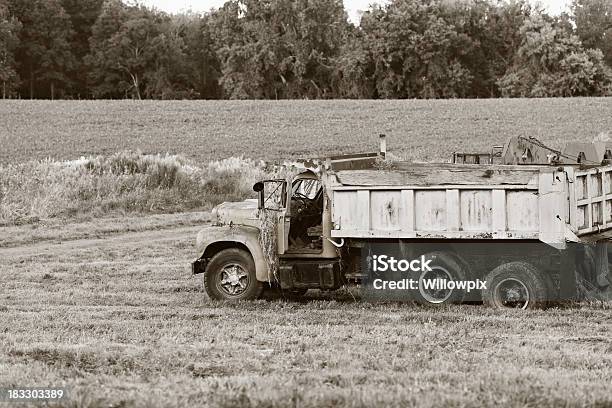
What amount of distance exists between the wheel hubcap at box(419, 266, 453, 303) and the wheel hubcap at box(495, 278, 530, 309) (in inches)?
26.3

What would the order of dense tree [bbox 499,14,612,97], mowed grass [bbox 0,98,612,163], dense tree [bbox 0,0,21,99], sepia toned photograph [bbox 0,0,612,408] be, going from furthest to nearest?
dense tree [bbox 0,0,21,99]
dense tree [bbox 499,14,612,97]
mowed grass [bbox 0,98,612,163]
sepia toned photograph [bbox 0,0,612,408]

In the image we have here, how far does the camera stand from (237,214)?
1475 centimetres

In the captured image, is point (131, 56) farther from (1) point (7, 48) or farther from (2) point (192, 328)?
(2) point (192, 328)

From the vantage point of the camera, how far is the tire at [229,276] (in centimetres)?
1457

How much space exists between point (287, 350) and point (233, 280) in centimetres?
410

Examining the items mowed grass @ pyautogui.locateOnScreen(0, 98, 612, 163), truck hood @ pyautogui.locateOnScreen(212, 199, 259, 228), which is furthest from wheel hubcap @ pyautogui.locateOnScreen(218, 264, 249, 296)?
mowed grass @ pyautogui.locateOnScreen(0, 98, 612, 163)

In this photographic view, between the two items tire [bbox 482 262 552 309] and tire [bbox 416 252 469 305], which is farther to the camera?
tire [bbox 416 252 469 305]

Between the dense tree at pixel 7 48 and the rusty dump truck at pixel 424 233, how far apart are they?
71090 millimetres

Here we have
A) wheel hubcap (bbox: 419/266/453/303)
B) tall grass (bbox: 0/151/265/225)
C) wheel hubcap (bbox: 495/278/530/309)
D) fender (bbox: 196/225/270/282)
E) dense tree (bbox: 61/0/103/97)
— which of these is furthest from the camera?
dense tree (bbox: 61/0/103/97)

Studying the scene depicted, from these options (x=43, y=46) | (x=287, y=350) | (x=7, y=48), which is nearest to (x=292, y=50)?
(x=43, y=46)

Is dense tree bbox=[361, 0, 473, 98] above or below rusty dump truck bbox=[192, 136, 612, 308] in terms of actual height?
above

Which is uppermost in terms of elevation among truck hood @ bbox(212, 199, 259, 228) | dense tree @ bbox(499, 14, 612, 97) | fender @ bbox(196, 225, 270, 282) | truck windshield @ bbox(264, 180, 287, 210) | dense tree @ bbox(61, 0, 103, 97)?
dense tree @ bbox(61, 0, 103, 97)

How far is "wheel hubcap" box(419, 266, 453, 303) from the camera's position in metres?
13.8

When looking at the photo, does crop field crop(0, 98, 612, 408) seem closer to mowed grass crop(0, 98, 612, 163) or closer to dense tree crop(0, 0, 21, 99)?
mowed grass crop(0, 98, 612, 163)
